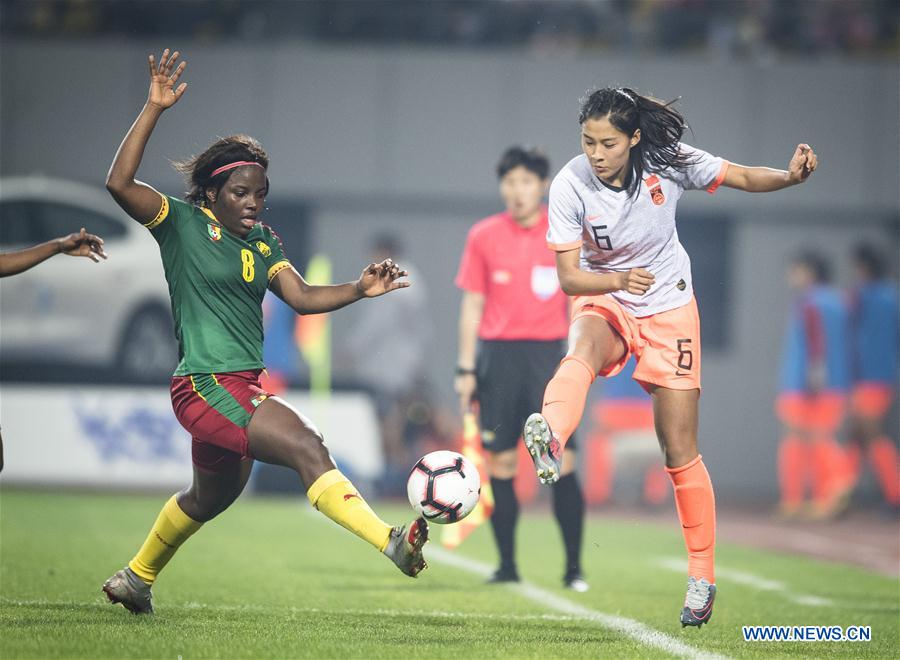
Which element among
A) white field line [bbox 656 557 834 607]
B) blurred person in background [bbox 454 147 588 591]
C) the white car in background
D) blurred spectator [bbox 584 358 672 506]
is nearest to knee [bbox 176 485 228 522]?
blurred person in background [bbox 454 147 588 591]

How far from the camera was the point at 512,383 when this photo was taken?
8.41 metres

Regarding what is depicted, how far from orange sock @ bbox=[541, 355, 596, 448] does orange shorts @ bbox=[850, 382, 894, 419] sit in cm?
1028

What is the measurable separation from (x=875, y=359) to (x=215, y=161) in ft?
36.3

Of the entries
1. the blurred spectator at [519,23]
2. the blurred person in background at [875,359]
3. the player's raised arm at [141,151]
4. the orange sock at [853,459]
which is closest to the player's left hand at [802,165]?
the player's raised arm at [141,151]

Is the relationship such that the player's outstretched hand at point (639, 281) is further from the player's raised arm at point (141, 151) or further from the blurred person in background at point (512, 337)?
the blurred person in background at point (512, 337)

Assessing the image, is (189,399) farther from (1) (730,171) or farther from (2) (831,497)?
(2) (831,497)

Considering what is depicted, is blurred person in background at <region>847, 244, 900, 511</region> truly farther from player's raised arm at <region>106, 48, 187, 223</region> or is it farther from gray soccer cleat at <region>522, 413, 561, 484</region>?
player's raised arm at <region>106, 48, 187, 223</region>

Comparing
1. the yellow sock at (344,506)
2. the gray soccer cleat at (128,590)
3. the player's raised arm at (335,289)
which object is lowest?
the gray soccer cleat at (128,590)

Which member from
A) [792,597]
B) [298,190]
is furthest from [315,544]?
[298,190]

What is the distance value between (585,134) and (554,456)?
57.1 inches

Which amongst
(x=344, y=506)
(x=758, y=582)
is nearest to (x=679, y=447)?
(x=344, y=506)

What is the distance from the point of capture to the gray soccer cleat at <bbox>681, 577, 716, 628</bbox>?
5.99 meters

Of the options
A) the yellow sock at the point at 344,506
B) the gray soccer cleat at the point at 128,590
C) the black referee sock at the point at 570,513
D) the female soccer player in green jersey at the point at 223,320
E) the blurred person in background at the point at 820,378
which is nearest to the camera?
the yellow sock at the point at 344,506

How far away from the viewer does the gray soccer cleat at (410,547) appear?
5.28 metres
